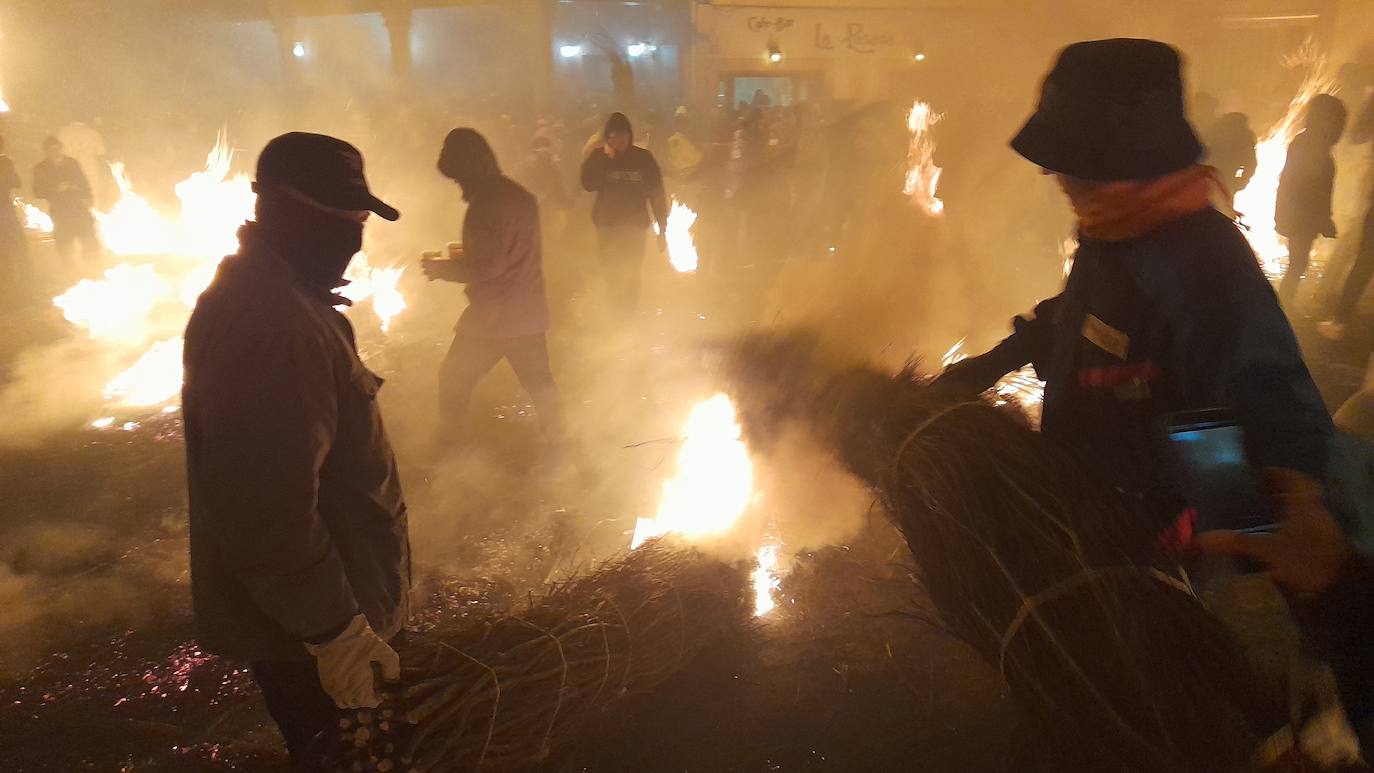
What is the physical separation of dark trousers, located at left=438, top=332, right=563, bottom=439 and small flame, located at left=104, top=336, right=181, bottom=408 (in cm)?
306

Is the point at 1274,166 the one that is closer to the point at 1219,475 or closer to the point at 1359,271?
the point at 1359,271

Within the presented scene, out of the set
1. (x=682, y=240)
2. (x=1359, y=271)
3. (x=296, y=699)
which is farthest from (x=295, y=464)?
(x=682, y=240)

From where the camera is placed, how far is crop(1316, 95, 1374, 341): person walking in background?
723 cm

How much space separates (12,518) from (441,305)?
5.11 m

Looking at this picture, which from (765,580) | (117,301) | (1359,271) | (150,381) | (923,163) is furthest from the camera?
(923,163)

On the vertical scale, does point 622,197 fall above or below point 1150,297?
above

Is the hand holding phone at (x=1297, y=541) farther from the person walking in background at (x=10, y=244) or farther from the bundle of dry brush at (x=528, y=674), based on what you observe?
the person walking in background at (x=10, y=244)

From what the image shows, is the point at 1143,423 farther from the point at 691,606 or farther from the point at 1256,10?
the point at 1256,10

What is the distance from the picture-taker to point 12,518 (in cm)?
461

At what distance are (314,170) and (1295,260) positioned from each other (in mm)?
9849

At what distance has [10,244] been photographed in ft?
33.7

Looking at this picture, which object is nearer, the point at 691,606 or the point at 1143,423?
the point at 1143,423

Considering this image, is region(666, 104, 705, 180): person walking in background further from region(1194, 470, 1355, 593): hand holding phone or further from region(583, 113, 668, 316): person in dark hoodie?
region(1194, 470, 1355, 593): hand holding phone

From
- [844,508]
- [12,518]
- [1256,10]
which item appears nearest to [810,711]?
[844,508]
